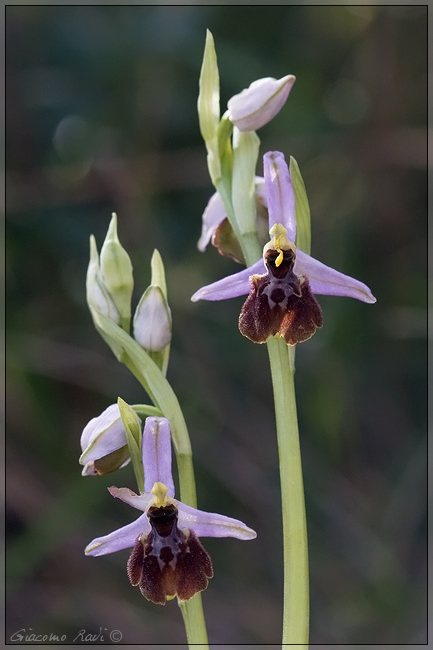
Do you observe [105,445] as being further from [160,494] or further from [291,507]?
[291,507]

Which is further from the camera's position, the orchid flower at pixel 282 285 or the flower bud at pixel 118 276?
the flower bud at pixel 118 276

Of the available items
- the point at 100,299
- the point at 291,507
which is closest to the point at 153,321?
the point at 100,299

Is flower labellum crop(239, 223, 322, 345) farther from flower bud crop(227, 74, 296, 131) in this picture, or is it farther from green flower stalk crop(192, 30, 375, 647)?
flower bud crop(227, 74, 296, 131)

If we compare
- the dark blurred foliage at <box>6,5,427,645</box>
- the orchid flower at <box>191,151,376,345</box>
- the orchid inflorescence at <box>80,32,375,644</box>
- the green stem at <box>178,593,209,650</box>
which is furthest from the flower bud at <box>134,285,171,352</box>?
the dark blurred foliage at <box>6,5,427,645</box>

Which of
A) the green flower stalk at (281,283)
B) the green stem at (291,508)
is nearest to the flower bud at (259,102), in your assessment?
the green flower stalk at (281,283)

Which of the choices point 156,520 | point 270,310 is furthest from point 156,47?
point 156,520

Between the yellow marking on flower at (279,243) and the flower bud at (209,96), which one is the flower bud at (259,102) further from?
A: the yellow marking on flower at (279,243)

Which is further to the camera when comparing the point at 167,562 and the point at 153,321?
the point at 153,321
